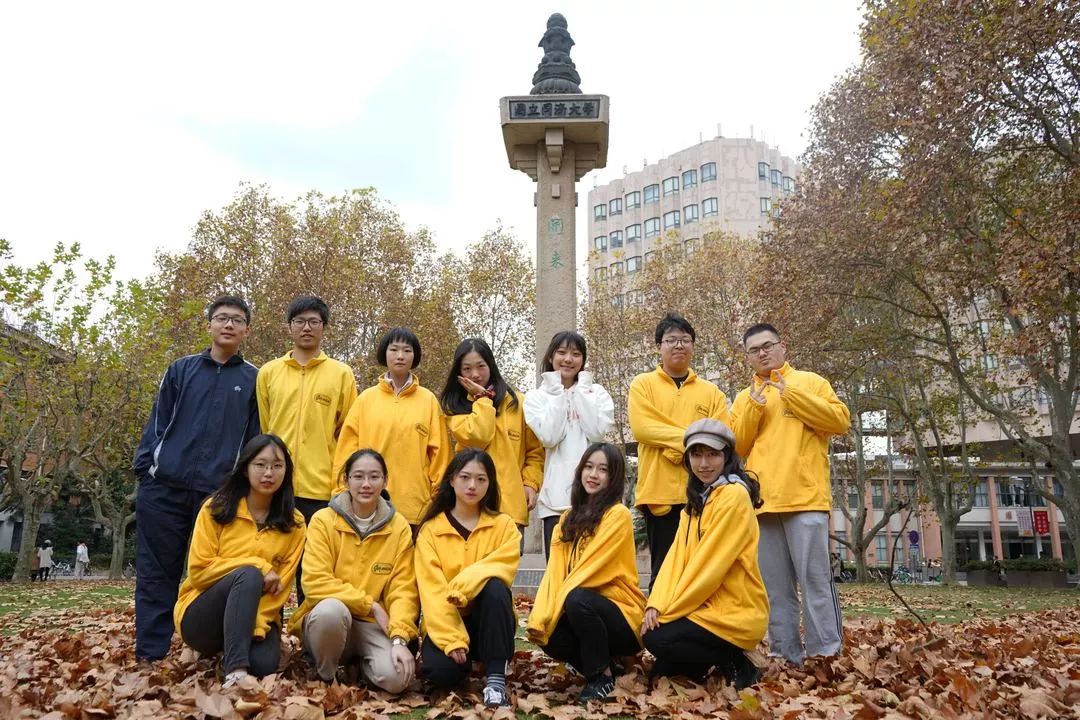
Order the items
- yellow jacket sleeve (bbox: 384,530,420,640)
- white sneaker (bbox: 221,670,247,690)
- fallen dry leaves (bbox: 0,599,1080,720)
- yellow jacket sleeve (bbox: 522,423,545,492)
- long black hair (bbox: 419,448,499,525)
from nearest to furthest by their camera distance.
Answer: fallen dry leaves (bbox: 0,599,1080,720) → white sneaker (bbox: 221,670,247,690) → yellow jacket sleeve (bbox: 384,530,420,640) → long black hair (bbox: 419,448,499,525) → yellow jacket sleeve (bbox: 522,423,545,492)

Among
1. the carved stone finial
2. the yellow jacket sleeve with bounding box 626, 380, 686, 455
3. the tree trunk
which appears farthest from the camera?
the tree trunk

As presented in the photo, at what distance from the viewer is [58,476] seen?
1795 centimetres

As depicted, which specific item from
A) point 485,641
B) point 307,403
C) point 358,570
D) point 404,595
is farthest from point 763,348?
point 307,403

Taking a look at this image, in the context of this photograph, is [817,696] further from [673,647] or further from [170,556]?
[170,556]

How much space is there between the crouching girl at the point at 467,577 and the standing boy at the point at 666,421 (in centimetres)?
98

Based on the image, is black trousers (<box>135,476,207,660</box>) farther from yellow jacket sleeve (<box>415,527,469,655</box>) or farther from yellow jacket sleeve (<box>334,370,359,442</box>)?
yellow jacket sleeve (<box>415,527,469,655</box>)

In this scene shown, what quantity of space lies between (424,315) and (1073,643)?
17.2 meters

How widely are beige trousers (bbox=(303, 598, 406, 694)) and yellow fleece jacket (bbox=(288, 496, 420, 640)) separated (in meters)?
0.08

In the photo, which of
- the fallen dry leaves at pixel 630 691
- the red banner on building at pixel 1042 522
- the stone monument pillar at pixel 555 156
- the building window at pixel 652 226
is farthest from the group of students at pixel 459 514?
the building window at pixel 652 226

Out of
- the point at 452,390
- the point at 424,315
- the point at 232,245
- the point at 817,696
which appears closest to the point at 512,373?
the point at 424,315

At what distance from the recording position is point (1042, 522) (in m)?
43.2

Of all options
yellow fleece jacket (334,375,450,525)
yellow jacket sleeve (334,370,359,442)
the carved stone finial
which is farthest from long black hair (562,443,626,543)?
the carved stone finial

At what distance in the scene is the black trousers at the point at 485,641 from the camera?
Result: 3.65 meters

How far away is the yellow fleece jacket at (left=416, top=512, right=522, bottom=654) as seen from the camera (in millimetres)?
3711
